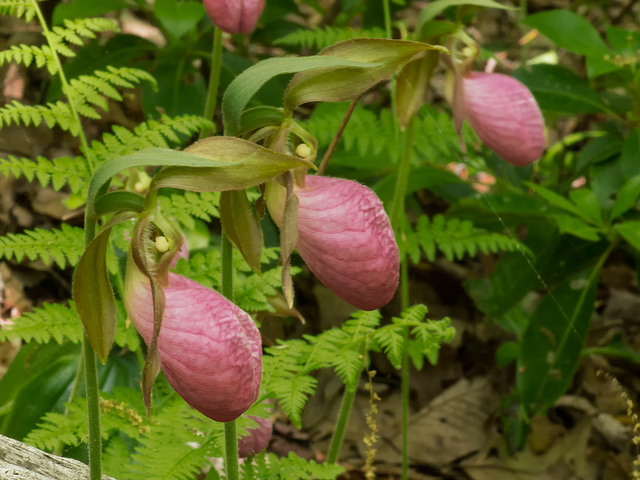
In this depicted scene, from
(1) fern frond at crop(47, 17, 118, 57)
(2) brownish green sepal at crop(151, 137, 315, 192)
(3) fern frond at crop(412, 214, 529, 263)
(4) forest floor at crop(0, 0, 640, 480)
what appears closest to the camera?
(2) brownish green sepal at crop(151, 137, 315, 192)

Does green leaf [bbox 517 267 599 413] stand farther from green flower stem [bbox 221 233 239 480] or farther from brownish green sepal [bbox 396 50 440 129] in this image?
green flower stem [bbox 221 233 239 480]

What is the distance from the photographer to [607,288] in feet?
8.27

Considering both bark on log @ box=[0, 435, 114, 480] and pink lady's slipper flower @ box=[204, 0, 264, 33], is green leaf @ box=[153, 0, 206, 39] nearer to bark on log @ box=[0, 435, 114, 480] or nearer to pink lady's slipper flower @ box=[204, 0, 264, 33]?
pink lady's slipper flower @ box=[204, 0, 264, 33]

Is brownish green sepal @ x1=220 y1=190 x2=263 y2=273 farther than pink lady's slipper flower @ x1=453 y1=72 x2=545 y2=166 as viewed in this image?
No

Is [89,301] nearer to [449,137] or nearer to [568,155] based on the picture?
[449,137]

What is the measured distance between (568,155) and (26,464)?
83.7 inches

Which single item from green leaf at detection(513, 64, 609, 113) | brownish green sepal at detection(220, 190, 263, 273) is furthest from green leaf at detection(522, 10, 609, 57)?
brownish green sepal at detection(220, 190, 263, 273)

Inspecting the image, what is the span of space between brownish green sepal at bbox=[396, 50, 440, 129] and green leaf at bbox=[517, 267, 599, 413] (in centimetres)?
69

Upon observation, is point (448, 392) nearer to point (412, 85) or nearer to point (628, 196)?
point (628, 196)

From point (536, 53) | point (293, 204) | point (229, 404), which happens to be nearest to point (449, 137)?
point (293, 204)

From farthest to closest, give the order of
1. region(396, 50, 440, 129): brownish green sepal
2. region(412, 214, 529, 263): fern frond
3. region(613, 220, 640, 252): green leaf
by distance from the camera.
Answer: region(613, 220, 640, 252): green leaf → region(412, 214, 529, 263): fern frond → region(396, 50, 440, 129): brownish green sepal

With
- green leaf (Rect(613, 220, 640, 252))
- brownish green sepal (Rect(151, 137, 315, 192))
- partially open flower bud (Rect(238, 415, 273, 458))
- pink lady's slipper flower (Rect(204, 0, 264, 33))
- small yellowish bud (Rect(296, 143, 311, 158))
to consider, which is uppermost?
brownish green sepal (Rect(151, 137, 315, 192))

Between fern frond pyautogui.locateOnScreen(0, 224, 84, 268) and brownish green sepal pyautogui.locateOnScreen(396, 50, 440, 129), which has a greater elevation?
brownish green sepal pyautogui.locateOnScreen(396, 50, 440, 129)

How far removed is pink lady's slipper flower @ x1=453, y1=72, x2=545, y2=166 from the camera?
1.40m
